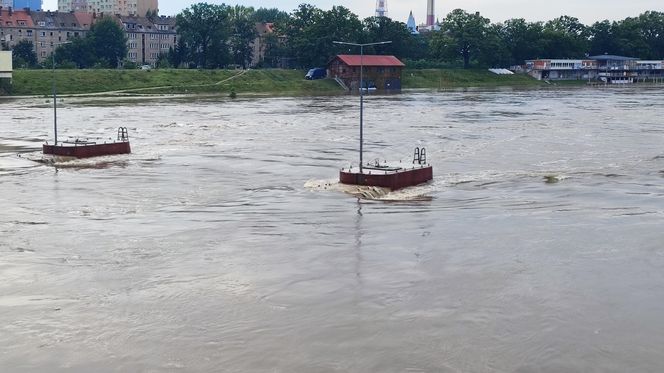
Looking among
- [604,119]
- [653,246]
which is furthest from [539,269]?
[604,119]

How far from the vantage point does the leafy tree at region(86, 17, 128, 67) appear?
157625 millimetres

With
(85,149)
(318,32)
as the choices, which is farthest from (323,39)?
(85,149)

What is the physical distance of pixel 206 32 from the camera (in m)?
163

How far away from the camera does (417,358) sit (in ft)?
66.2

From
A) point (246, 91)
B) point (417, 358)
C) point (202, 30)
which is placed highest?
point (202, 30)

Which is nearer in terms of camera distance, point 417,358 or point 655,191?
point 417,358

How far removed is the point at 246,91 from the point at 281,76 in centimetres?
1400

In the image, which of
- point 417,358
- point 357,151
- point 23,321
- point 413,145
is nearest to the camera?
point 417,358

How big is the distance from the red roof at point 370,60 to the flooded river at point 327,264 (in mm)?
97467

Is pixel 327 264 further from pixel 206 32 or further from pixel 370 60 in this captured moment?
pixel 206 32

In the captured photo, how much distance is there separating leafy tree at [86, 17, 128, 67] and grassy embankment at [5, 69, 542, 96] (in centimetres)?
1711

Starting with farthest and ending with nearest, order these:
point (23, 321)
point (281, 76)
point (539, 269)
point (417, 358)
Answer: point (281, 76)
point (539, 269)
point (23, 321)
point (417, 358)

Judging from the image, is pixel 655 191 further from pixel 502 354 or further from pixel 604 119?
pixel 604 119

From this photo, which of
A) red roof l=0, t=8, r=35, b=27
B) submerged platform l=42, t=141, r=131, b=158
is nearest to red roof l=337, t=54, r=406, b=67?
red roof l=0, t=8, r=35, b=27
